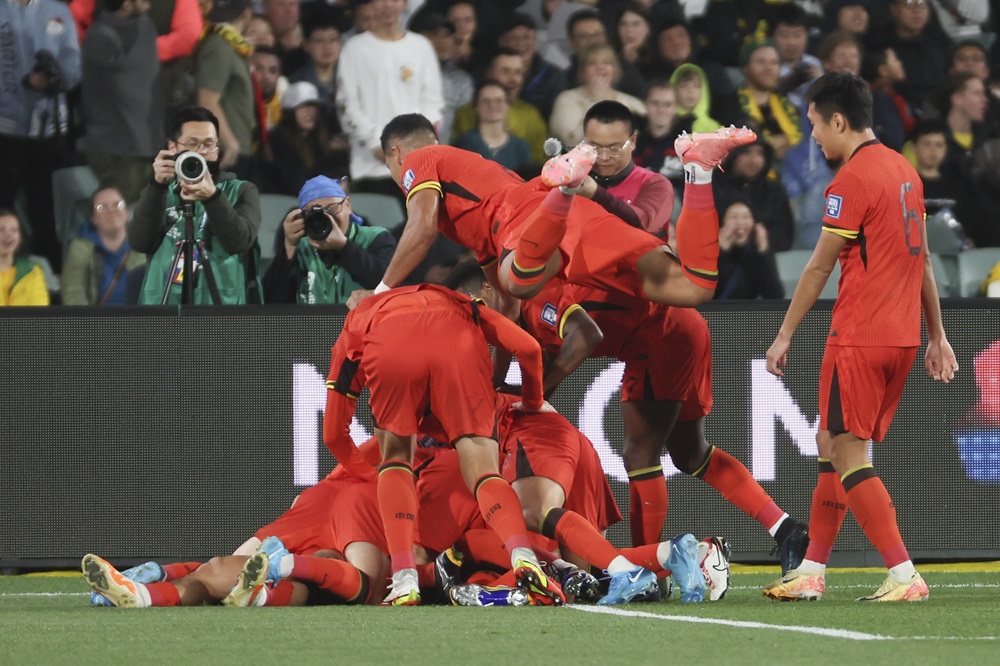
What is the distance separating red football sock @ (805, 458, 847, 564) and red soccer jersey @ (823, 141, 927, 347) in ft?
1.99

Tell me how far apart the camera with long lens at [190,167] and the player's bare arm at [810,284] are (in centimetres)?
336

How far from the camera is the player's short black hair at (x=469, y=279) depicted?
7.25 m

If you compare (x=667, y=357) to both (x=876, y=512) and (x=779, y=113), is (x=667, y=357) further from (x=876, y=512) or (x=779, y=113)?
(x=779, y=113)

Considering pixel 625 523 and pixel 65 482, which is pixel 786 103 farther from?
pixel 65 482

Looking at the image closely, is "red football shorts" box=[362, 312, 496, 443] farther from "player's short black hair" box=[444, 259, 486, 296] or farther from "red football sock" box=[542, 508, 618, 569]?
"player's short black hair" box=[444, 259, 486, 296]

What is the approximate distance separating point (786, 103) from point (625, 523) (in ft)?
11.5

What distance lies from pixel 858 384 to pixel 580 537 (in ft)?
3.94

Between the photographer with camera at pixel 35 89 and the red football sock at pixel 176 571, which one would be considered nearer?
the red football sock at pixel 176 571

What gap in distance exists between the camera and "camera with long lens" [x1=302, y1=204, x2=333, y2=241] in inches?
319

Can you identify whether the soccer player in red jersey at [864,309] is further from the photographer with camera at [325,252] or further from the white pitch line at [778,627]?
the photographer with camera at [325,252]

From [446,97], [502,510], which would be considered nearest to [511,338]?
[502,510]

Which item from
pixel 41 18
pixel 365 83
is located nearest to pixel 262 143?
pixel 365 83

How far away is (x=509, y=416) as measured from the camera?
6.64 metres

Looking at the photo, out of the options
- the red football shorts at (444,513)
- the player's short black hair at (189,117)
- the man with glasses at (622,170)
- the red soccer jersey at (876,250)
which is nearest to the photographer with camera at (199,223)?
the player's short black hair at (189,117)
